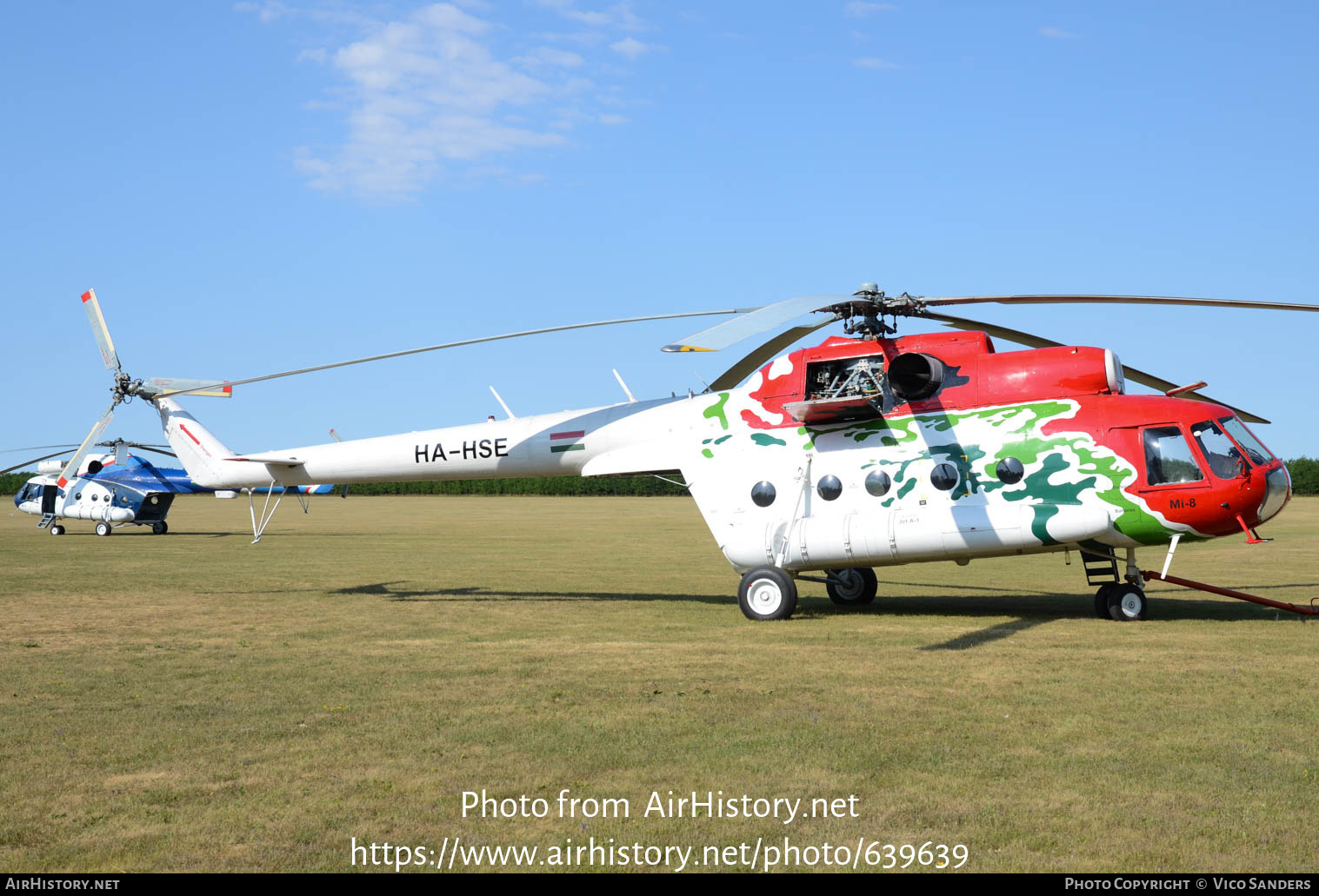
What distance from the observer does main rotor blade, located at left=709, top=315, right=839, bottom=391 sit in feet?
48.1

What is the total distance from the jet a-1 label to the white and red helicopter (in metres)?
1.89

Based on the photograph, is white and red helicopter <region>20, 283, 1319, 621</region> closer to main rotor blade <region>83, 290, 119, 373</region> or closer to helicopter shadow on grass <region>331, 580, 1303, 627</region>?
helicopter shadow on grass <region>331, 580, 1303, 627</region>

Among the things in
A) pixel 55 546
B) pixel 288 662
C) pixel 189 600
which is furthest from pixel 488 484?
pixel 288 662

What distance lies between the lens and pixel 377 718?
338 inches

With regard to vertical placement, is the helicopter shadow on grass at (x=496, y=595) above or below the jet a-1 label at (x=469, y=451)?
below

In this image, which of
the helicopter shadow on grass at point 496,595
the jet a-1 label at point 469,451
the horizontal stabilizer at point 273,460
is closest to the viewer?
the jet a-1 label at point 469,451

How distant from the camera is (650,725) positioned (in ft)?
27.0

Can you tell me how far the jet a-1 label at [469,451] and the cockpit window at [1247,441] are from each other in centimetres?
1100

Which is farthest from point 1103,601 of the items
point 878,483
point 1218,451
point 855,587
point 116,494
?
point 116,494

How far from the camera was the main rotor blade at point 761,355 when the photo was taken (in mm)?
14664

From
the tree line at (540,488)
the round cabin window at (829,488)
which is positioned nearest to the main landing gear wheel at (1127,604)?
the round cabin window at (829,488)

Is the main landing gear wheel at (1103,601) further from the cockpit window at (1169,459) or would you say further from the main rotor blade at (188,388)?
the main rotor blade at (188,388)

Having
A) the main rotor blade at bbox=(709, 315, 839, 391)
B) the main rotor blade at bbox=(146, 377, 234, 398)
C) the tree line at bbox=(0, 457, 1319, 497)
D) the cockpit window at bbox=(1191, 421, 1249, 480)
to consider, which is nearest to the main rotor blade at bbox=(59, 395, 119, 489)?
the main rotor blade at bbox=(146, 377, 234, 398)

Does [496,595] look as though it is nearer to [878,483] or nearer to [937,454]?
[878,483]
